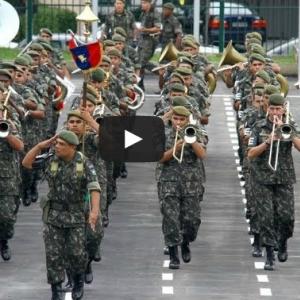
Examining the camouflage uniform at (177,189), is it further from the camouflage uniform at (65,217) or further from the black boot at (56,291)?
the black boot at (56,291)

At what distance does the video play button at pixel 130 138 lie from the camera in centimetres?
2302

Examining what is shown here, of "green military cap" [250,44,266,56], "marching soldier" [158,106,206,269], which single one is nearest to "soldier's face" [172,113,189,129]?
"marching soldier" [158,106,206,269]

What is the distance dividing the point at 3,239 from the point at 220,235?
3072 mm

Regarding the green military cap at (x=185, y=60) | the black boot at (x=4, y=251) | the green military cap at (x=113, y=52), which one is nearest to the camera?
the black boot at (x=4, y=251)

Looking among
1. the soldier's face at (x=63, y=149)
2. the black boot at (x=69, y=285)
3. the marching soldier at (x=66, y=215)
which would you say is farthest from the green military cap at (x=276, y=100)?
the black boot at (x=69, y=285)

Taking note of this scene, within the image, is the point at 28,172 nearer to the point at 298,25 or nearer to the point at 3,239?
the point at 3,239

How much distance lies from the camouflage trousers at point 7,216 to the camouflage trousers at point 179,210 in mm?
1782

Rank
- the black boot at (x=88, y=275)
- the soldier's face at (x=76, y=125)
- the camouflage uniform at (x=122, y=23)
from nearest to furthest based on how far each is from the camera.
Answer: the soldier's face at (x=76, y=125), the black boot at (x=88, y=275), the camouflage uniform at (x=122, y=23)

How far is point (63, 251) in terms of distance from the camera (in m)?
23.5

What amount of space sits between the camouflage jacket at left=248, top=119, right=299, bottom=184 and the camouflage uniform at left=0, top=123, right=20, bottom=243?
2796mm

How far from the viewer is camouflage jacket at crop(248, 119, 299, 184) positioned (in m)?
25.5

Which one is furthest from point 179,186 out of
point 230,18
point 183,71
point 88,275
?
point 230,18

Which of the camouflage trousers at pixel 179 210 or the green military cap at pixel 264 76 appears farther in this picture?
the green military cap at pixel 264 76

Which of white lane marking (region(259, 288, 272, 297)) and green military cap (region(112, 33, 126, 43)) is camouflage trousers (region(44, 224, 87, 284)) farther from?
green military cap (region(112, 33, 126, 43))
